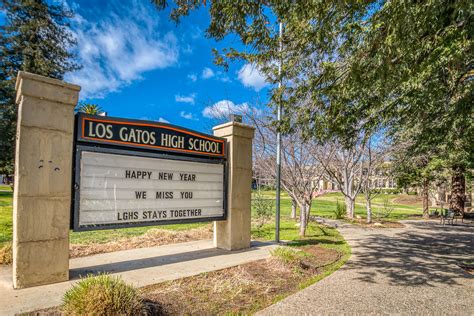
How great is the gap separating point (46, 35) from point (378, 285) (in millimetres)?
31950

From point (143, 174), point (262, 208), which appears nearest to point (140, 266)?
point (143, 174)

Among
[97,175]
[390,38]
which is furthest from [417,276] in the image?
[97,175]

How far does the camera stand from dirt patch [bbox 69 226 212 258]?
7094 mm

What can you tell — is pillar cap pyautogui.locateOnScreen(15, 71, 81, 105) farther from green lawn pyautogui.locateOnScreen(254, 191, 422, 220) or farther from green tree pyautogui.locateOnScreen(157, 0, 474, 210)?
green lawn pyautogui.locateOnScreen(254, 191, 422, 220)

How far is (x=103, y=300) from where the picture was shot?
3.47 m

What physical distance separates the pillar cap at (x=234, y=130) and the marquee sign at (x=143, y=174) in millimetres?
336

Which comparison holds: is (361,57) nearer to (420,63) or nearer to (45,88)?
(420,63)

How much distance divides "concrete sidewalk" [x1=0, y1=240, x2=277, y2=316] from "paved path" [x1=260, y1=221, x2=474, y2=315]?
193 cm

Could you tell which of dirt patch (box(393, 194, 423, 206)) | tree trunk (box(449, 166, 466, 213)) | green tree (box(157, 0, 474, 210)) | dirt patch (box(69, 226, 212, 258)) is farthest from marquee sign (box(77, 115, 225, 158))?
dirt patch (box(393, 194, 423, 206))

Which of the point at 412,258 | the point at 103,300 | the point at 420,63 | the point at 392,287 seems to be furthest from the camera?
the point at 412,258

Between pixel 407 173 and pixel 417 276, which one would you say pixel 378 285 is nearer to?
pixel 417 276

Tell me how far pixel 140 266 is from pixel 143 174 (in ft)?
5.85

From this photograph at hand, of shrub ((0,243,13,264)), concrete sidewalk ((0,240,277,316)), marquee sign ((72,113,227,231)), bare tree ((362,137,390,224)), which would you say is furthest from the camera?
bare tree ((362,137,390,224))

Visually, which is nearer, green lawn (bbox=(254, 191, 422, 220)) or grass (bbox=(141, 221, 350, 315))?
grass (bbox=(141, 221, 350, 315))
